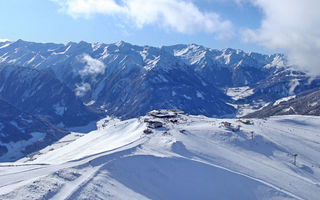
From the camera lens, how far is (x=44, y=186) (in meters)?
42.7

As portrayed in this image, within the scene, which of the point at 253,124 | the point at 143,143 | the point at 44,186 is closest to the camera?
the point at 44,186

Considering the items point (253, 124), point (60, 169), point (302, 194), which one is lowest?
point (302, 194)

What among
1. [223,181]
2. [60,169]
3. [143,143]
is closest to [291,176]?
[223,181]

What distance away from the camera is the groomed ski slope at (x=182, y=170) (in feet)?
148

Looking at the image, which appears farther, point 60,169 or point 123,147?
point 123,147

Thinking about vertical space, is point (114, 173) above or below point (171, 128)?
below

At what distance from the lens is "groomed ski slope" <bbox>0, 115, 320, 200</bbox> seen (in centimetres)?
4506

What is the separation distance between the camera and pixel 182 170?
2277 inches

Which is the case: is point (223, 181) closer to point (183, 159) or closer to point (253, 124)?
point (183, 159)

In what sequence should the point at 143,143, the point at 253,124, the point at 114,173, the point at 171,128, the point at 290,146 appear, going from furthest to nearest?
the point at 253,124, the point at 171,128, the point at 290,146, the point at 143,143, the point at 114,173

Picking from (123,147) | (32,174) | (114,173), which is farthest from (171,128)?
(32,174)

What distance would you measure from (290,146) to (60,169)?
64.6 meters

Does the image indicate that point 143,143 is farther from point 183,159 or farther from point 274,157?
point 274,157

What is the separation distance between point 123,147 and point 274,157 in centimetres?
3840
